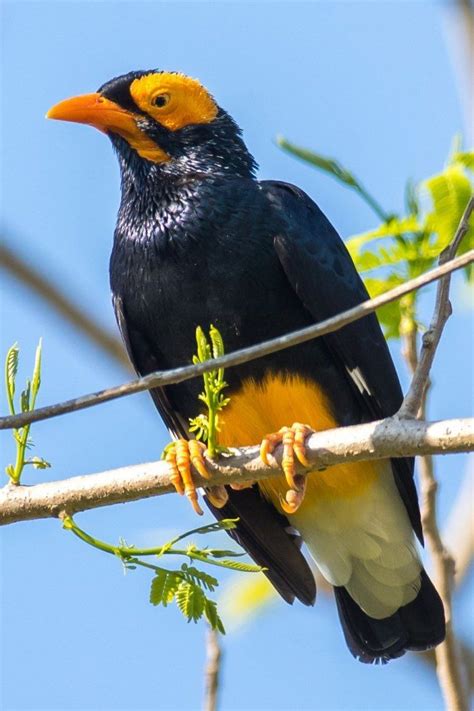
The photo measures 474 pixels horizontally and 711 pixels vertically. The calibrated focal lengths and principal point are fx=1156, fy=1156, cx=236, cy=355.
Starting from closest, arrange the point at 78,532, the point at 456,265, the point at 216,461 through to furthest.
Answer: the point at 456,265
the point at 78,532
the point at 216,461

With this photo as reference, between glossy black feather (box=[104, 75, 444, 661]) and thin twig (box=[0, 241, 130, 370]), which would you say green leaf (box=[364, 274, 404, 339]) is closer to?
glossy black feather (box=[104, 75, 444, 661])

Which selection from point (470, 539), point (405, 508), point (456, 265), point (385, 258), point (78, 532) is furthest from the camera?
point (470, 539)

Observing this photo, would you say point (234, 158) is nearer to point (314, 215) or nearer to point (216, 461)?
point (314, 215)

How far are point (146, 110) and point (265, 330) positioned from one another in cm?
172

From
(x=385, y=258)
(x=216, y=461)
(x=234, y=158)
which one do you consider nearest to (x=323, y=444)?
(x=216, y=461)

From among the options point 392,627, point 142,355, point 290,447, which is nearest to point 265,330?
point 142,355

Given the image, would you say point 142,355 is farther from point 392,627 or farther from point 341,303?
point 392,627

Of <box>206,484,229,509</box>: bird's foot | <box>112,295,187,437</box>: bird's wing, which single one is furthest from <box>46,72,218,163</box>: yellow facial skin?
<box>206,484,229,509</box>: bird's foot

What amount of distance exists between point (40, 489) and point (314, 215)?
8.22 feet

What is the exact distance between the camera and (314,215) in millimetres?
6281

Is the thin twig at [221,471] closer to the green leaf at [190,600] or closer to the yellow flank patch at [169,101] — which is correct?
the green leaf at [190,600]

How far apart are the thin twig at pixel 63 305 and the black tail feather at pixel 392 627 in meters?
2.41

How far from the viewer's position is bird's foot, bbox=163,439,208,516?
15.7ft

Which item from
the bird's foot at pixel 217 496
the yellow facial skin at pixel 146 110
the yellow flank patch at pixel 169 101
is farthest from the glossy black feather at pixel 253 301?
the bird's foot at pixel 217 496
